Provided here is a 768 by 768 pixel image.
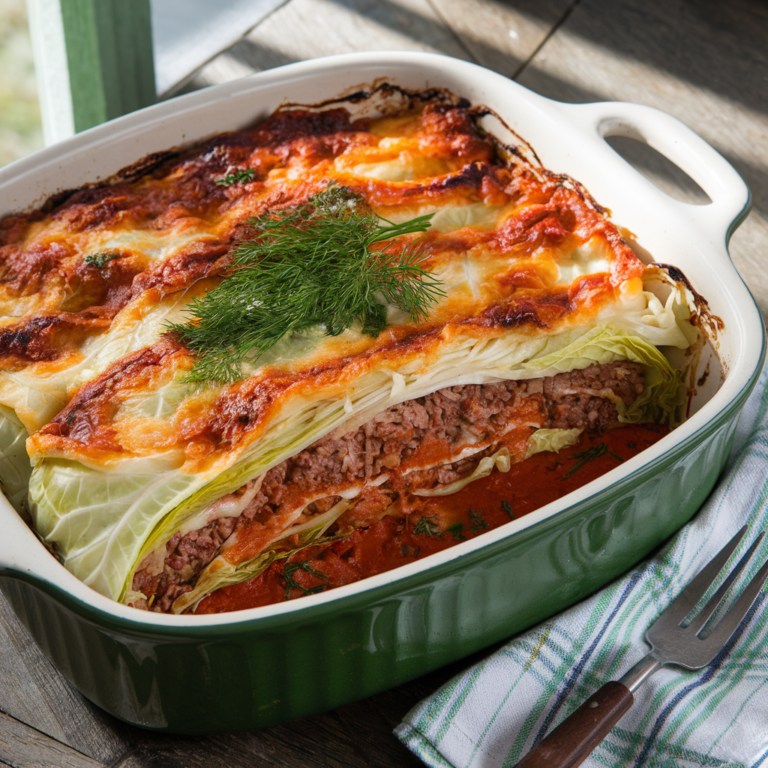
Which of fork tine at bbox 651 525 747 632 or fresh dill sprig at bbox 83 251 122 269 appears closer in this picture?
fork tine at bbox 651 525 747 632

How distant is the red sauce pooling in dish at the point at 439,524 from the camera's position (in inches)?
101

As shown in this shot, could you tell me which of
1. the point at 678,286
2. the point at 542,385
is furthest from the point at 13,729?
the point at 678,286

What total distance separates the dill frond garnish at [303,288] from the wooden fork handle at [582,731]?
1.17m

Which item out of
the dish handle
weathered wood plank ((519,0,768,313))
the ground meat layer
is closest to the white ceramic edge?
the dish handle

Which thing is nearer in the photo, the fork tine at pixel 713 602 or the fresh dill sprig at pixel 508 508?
the fork tine at pixel 713 602

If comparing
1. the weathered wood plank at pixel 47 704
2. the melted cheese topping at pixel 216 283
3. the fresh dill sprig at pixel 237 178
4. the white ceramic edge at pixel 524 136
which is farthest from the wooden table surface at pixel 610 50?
the weathered wood plank at pixel 47 704

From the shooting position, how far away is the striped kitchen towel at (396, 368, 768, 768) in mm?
2314

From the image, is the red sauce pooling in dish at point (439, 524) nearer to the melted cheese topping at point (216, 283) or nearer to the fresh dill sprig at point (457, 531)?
the fresh dill sprig at point (457, 531)

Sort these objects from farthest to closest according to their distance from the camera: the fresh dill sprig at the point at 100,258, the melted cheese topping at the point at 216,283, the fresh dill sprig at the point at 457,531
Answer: the fresh dill sprig at the point at 100,258
the fresh dill sprig at the point at 457,531
the melted cheese topping at the point at 216,283

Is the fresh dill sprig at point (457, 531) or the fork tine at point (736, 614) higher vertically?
the fork tine at point (736, 614)

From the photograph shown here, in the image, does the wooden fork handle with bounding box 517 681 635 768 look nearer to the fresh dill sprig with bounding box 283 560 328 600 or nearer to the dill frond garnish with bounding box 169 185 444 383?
the fresh dill sprig with bounding box 283 560 328 600

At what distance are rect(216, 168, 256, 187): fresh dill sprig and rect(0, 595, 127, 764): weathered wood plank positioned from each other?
5.29 feet

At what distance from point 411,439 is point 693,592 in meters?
0.93

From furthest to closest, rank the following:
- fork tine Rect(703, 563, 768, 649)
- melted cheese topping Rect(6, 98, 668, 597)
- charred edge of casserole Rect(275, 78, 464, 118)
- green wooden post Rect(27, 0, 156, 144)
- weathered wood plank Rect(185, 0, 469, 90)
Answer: weathered wood plank Rect(185, 0, 469, 90), green wooden post Rect(27, 0, 156, 144), charred edge of casserole Rect(275, 78, 464, 118), fork tine Rect(703, 563, 768, 649), melted cheese topping Rect(6, 98, 668, 597)
